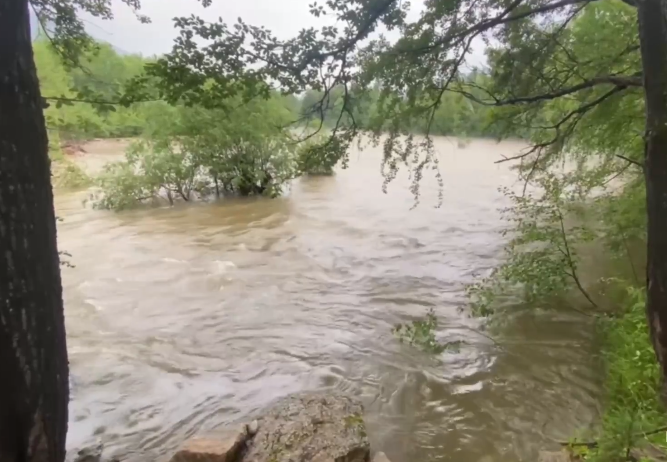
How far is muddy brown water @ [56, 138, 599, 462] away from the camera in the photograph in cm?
519

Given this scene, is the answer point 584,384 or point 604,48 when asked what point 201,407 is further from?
point 604,48

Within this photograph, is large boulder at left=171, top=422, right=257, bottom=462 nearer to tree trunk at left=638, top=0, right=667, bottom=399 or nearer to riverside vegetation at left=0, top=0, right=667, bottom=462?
riverside vegetation at left=0, top=0, right=667, bottom=462

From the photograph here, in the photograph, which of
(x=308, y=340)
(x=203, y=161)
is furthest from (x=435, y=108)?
(x=203, y=161)

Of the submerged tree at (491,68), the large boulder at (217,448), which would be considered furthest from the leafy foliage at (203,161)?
the large boulder at (217,448)

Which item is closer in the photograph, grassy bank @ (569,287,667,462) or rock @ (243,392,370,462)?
grassy bank @ (569,287,667,462)

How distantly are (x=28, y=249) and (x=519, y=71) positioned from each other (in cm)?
458

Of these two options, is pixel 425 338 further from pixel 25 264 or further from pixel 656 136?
pixel 25 264

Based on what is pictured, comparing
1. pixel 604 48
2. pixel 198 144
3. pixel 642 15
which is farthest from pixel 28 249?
pixel 198 144

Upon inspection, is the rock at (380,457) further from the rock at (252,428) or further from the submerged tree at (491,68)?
the submerged tree at (491,68)

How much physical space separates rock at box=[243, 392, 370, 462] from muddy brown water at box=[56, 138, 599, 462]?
0.56 meters

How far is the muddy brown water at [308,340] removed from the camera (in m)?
5.19

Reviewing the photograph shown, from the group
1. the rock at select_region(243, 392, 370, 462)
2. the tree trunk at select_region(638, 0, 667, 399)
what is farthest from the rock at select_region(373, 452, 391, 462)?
the tree trunk at select_region(638, 0, 667, 399)

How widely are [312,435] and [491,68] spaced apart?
3.86 meters

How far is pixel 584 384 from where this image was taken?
5602 mm
